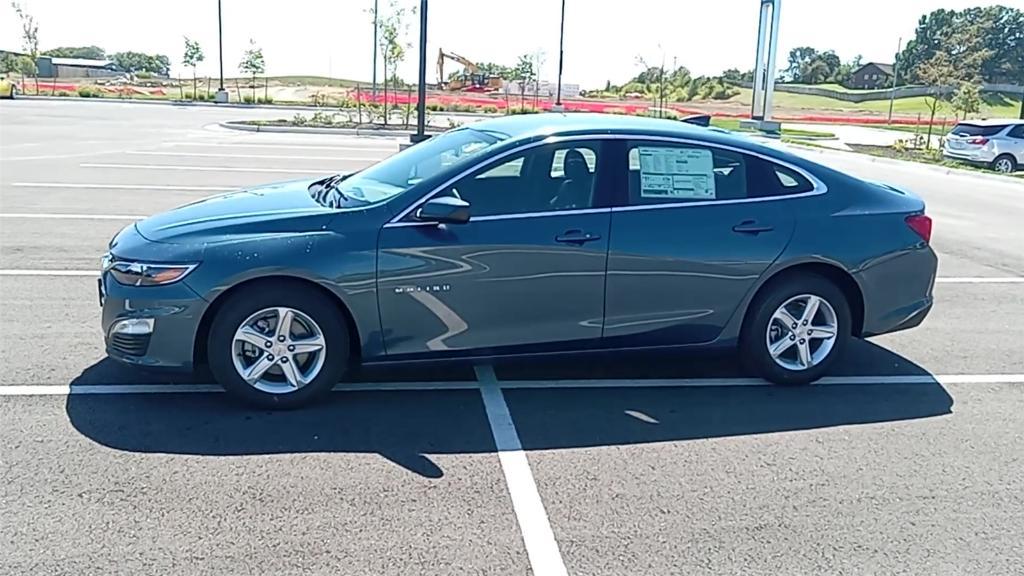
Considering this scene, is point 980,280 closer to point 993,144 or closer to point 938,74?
point 993,144

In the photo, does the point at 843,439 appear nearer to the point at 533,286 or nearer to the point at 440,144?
the point at 533,286

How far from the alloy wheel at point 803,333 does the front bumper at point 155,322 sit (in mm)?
3351

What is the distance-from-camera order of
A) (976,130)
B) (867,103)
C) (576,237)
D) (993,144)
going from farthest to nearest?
(867,103), (976,130), (993,144), (576,237)

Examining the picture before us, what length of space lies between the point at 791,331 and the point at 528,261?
5.83 feet

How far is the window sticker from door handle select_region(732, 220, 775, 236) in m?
0.23

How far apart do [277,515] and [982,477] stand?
3.34 m

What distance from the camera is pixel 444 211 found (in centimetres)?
443

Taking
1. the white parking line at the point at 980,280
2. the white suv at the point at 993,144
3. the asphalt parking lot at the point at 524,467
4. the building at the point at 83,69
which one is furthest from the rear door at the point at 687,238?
the building at the point at 83,69

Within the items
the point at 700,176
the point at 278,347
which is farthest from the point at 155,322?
the point at 700,176

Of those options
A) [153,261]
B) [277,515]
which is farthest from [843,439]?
[153,261]

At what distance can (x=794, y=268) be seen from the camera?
5.13 m

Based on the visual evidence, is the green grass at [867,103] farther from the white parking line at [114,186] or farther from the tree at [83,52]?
the tree at [83,52]

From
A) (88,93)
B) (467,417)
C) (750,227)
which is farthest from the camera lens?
(88,93)

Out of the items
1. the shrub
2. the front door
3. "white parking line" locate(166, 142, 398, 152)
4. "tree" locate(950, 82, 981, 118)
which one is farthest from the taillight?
the shrub
